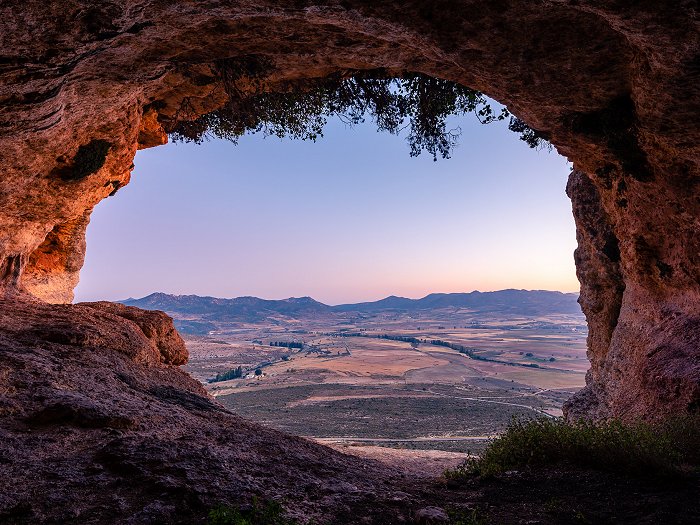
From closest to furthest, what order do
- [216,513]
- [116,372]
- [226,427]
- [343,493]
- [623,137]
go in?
[216,513]
[343,493]
[226,427]
[116,372]
[623,137]

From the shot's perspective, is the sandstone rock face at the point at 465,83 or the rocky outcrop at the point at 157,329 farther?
the rocky outcrop at the point at 157,329

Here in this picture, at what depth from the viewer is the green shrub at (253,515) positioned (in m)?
4.17

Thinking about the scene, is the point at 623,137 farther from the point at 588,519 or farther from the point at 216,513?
the point at 216,513

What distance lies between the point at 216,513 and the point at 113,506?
1.13 meters

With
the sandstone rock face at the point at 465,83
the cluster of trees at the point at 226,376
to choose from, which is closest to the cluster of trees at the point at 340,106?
the sandstone rock face at the point at 465,83

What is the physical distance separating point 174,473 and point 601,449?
267 inches

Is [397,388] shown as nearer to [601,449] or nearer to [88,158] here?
[88,158]

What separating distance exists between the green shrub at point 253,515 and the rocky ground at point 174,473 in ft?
Result: 0.60

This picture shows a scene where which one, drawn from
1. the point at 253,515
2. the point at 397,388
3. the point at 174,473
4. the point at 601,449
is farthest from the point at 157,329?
the point at 397,388

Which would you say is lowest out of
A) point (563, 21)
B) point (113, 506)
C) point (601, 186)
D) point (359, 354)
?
point (359, 354)

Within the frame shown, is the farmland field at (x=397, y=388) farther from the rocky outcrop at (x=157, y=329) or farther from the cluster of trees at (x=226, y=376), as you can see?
the rocky outcrop at (x=157, y=329)

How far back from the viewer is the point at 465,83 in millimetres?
9977

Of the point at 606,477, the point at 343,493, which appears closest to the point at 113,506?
the point at 343,493

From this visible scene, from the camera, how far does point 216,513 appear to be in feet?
13.8
